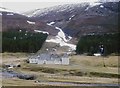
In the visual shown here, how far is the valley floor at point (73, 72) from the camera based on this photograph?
4897 centimetres

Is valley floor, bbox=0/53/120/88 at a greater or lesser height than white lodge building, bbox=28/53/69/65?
lesser

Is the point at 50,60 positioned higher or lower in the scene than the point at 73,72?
higher

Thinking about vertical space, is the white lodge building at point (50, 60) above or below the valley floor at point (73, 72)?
above

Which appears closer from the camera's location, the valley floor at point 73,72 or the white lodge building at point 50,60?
the valley floor at point 73,72

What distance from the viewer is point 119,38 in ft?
309

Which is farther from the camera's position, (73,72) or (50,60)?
(50,60)

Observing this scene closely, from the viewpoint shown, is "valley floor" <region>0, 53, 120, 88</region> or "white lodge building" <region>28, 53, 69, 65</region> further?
"white lodge building" <region>28, 53, 69, 65</region>

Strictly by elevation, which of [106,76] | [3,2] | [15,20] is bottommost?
[106,76]

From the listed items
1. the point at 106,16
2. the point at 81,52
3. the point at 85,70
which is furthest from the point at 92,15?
the point at 85,70

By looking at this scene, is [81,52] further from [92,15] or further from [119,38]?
[92,15]

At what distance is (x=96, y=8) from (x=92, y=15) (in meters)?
13.1

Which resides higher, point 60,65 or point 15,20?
point 15,20

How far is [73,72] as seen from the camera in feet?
200

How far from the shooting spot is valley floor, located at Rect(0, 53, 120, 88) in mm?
48969
